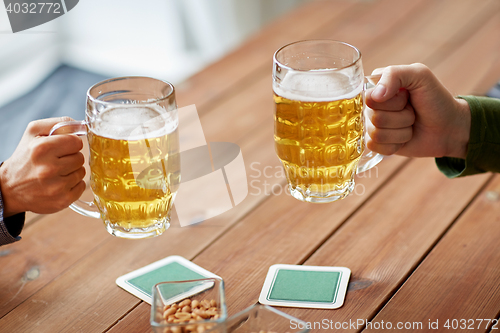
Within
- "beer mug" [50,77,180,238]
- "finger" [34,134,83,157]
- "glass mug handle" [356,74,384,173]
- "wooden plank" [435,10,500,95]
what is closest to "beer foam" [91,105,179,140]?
"beer mug" [50,77,180,238]

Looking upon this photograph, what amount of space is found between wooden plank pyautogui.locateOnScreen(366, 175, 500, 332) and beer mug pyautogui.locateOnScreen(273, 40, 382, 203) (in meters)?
0.23

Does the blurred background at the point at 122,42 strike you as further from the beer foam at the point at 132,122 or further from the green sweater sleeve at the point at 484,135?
the beer foam at the point at 132,122

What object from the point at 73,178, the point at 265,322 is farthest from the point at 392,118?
the point at 73,178

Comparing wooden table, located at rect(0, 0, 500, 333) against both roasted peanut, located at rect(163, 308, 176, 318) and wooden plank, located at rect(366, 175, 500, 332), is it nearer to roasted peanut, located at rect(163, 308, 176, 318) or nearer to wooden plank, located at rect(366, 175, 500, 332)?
wooden plank, located at rect(366, 175, 500, 332)

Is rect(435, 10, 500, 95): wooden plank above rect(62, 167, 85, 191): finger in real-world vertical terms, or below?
below

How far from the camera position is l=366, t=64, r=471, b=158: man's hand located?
3.57ft

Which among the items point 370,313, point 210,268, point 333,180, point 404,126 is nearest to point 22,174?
point 210,268

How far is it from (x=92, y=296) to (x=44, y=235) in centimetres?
28

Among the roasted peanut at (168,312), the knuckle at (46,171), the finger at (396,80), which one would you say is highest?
the finger at (396,80)

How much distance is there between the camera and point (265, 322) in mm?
861

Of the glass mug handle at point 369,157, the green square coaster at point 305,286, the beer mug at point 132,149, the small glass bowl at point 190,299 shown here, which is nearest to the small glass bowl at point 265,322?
the small glass bowl at point 190,299

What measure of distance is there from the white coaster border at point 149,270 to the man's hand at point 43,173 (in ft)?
0.66

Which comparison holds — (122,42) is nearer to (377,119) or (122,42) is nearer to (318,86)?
(377,119)

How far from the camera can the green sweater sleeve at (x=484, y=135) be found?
1227mm
